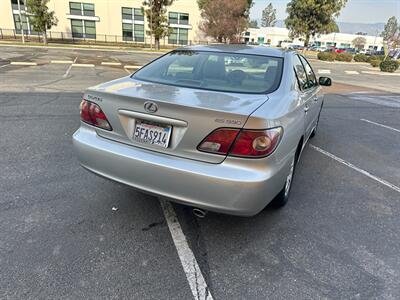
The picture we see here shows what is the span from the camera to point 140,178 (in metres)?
2.43

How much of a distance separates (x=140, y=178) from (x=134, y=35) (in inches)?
1734

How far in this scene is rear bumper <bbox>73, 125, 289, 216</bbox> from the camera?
219cm

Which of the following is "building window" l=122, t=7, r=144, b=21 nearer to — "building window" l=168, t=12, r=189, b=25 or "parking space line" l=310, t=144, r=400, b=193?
"building window" l=168, t=12, r=189, b=25

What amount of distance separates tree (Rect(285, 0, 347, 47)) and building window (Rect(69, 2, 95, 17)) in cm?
2576

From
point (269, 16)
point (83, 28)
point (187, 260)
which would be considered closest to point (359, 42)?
point (269, 16)

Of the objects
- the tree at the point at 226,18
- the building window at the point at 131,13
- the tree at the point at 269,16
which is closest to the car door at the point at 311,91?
the tree at the point at 226,18

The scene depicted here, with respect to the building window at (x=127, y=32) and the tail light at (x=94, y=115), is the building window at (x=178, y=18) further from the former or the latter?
the tail light at (x=94, y=115)

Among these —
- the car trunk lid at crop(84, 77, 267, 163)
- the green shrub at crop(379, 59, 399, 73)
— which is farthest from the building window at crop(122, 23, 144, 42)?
the car trunk lid at crop(84, 77, 267, 163)

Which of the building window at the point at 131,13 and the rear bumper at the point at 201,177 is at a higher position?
the building window at the point at 131,13

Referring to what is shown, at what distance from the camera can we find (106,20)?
4097 cm

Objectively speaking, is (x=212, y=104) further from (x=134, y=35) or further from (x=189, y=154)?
(x=134, y=35)

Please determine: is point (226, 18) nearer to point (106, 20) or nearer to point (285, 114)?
point (106, 20)

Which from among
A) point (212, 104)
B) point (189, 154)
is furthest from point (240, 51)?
point (189, 154)

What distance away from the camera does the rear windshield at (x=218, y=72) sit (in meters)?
2.91
